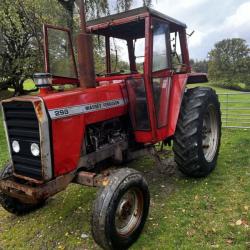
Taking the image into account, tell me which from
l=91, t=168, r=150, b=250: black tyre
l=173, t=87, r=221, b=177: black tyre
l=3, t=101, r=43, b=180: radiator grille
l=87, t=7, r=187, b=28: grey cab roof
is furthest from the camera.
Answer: l=173, t=87, r=221, b=177: black tyre

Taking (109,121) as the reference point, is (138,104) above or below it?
above

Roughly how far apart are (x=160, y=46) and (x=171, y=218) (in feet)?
7.13

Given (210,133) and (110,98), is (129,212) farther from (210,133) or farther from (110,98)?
(210,133)

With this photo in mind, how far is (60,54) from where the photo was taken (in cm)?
439

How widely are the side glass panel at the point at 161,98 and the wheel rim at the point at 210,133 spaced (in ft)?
3.38

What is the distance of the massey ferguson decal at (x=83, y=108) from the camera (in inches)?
127

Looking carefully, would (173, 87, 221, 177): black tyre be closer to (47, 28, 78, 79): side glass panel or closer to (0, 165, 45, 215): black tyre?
(47, 28, 78, 79): side glass panel

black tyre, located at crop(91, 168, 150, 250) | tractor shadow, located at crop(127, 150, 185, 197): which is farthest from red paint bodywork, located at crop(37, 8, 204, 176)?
tractor shadow, located at crop(127, 150, 185, 197)

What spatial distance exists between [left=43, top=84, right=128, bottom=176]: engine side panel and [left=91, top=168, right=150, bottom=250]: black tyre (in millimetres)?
538

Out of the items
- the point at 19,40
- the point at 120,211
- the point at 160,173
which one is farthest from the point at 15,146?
the point at 19,40

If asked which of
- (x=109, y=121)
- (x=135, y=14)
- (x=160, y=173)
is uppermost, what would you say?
(x=135, y=14)

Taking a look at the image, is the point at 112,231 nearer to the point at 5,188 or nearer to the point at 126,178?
the point at 126,178

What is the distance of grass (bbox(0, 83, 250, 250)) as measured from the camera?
11.1 ft

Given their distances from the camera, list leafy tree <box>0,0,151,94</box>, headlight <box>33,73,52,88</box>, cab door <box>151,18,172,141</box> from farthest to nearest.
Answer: leafy tree <box>0,0,151,94</box>, cab door <box>151,18,172,141</box>, headlight <box>33,73,52,88</box>
